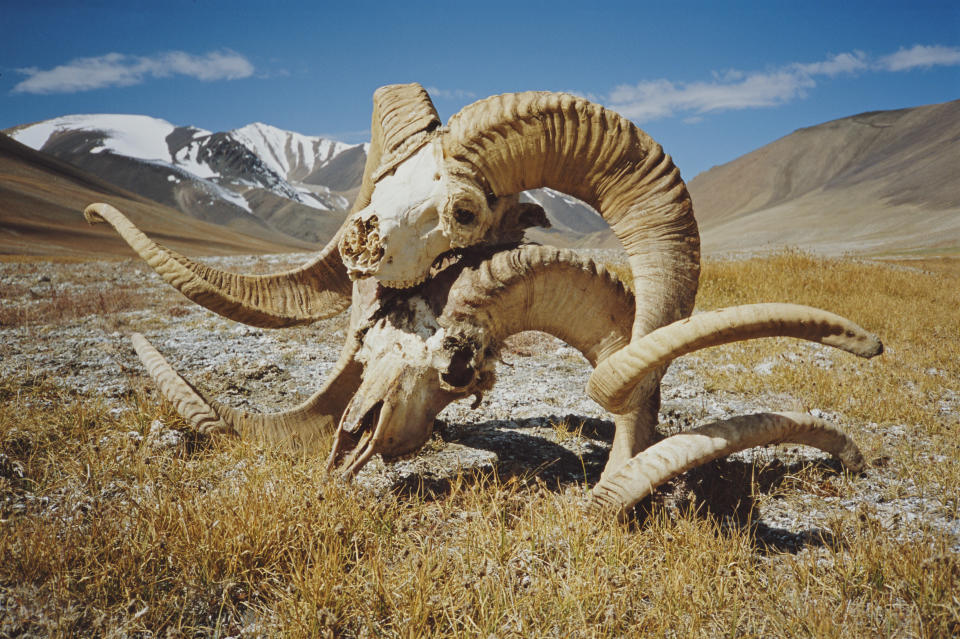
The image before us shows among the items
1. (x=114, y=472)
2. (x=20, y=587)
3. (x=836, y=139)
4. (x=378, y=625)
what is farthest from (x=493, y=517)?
(x=836, y=139)

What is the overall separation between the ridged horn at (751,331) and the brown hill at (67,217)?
160 feet

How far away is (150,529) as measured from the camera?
2.53 m

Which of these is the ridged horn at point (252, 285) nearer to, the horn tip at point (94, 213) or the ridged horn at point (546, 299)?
the horn tip at point (94, 213)

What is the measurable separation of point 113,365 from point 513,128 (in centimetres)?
592

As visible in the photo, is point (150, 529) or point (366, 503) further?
point (366, 503)

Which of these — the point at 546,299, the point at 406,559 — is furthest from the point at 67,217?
the point at 406,559

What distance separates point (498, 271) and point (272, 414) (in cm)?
215

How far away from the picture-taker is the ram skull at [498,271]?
2.90 meters

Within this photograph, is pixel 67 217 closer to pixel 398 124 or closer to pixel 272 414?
pixel 272 414

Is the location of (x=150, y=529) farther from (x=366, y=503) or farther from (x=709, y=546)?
(x=709, y=546)

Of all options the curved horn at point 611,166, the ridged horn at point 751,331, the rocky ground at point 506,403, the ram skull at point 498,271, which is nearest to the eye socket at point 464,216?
the ram skull at point 498,271

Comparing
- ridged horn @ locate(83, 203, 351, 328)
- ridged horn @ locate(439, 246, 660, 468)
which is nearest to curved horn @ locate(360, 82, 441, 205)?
ridged horn @ locate(83, 203, 351, 328)

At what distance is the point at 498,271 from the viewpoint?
3.03 meters

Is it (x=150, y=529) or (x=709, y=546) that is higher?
(x=150, y=529)
